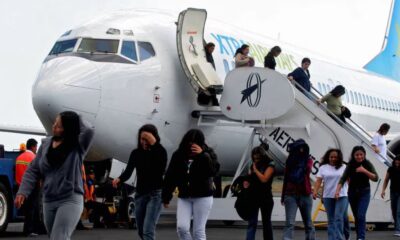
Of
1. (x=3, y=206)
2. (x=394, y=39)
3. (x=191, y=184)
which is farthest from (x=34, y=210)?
(x=394, y=39)

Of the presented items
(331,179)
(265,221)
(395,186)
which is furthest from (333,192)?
(395,186)

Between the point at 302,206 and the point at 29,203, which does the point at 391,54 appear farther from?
the point at 302,206

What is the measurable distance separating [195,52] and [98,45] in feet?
6.14

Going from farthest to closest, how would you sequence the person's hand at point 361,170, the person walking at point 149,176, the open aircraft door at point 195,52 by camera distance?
the open aircraft door at point 195,52, the person's hand at point 361,170, the person walking at point 149,176

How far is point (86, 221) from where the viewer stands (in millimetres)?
21500

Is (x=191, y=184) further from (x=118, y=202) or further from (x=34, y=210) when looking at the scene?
(x=118, y=202)

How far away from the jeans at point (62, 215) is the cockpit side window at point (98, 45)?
337 inches

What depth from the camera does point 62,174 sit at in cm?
819

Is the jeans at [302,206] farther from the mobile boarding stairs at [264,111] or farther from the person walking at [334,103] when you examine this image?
the person walking at [334,103]

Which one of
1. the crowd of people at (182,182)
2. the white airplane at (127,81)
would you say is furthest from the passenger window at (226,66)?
the crowd of people at (182,182)

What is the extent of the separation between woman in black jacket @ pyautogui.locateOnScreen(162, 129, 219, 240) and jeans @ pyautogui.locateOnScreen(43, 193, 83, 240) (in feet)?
8.09

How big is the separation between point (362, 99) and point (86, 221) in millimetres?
9467

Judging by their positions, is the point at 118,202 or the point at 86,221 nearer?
Result: the point at 118,202

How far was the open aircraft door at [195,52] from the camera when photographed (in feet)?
56.4
